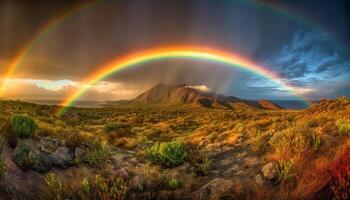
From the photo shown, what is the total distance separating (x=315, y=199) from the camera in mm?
6559

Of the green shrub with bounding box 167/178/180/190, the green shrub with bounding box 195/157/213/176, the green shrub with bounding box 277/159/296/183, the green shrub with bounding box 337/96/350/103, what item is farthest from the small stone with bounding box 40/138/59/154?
the green shrub with bounding box 337/96/350/103

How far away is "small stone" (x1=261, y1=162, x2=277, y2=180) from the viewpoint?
26.8ft

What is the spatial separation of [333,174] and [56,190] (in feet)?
20.4

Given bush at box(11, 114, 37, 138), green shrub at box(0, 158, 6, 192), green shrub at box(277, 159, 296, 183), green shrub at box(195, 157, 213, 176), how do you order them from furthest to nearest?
bush at box(11, 114, 37, 138) → green shrub at box(195, 157, 213, 176) → green shrub at box(277, 159, 296, 183) → green shrub at box(0, 158, 6, 192)

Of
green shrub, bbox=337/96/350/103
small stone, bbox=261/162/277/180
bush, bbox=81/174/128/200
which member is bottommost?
bush, bbox=81/174/128/200

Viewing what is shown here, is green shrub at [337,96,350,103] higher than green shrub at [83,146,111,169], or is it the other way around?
green shrub at [337,96,350,103]

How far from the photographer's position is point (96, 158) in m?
11.3

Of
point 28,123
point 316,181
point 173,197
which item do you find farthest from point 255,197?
point 28,123

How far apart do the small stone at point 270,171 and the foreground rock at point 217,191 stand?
4.45 ft

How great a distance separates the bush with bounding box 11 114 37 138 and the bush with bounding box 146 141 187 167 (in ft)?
15.2

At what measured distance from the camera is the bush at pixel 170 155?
36.5 feet

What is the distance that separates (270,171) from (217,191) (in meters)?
1.94

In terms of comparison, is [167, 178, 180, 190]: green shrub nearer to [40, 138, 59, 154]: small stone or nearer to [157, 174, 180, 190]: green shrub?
[157, 174, 180, 190]: green shrub

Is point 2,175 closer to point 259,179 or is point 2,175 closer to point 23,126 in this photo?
point 23,126
